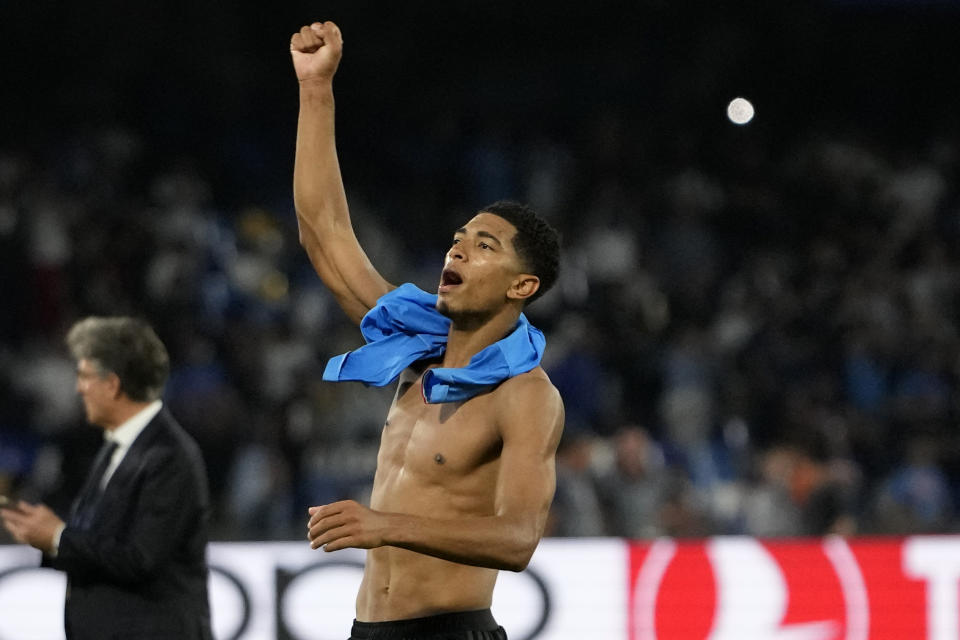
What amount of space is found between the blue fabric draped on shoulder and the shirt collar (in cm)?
105

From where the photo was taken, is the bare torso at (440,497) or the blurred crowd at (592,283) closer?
the bare torso at (440,497)

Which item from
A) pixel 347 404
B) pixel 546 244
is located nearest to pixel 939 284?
pixel 347 404

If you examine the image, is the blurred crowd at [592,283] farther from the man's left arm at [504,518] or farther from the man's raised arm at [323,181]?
the man's left arm at [504,518]

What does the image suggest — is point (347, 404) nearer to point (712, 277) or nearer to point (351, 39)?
point (712, 277)

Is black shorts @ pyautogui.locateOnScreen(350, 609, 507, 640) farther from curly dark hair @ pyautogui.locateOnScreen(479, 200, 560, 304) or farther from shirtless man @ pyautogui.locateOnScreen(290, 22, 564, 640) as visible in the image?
curly dark hair @ pyautogui.locateOnScreen(479, 200, 560, 304)

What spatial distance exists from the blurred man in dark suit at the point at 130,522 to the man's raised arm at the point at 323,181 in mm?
870

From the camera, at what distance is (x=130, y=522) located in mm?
4086

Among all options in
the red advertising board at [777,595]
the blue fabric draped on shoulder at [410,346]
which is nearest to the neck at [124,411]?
the blue fabric draped on shoulder at [410,346]

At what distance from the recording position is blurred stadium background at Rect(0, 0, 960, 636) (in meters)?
8.20

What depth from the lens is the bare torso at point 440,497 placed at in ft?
10.4

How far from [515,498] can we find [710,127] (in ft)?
31.3

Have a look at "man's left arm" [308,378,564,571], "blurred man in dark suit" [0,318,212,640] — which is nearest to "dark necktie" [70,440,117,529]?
"blurred man in dark suit" [0,318,212,640]

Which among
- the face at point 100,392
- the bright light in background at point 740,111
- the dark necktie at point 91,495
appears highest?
the bright light in background at point 740,111

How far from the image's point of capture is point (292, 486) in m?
8.03
